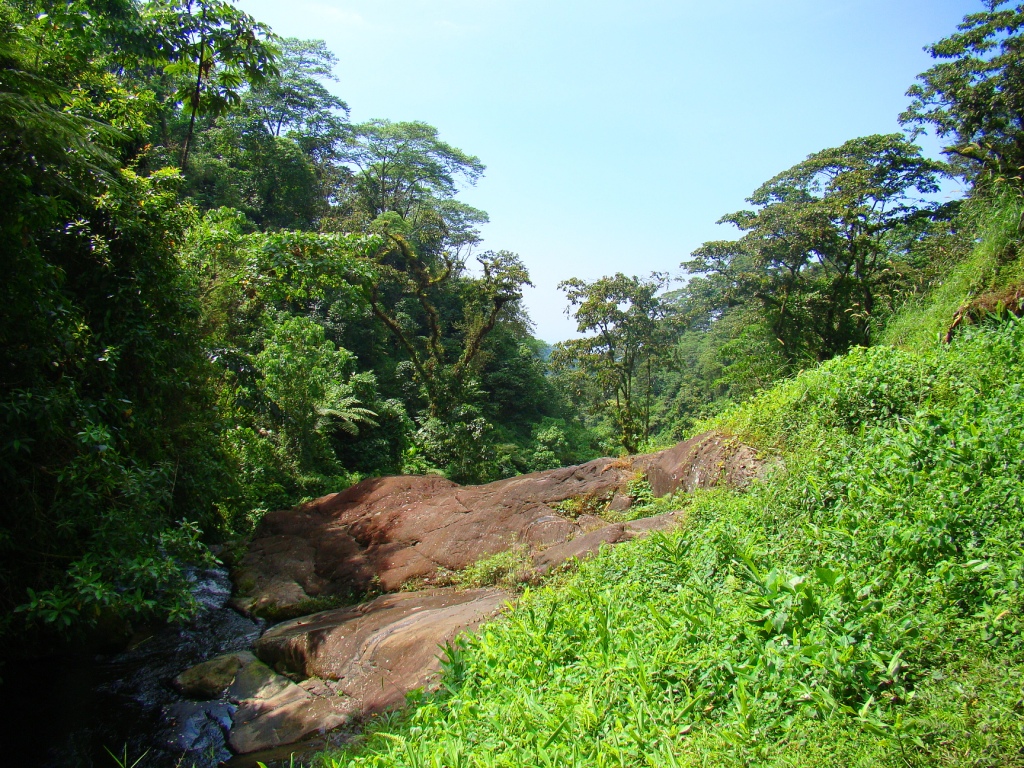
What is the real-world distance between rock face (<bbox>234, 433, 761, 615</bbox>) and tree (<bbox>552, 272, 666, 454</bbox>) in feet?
37.2

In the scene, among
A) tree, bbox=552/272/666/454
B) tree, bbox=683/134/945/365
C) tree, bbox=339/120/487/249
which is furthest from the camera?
tree, bbox=339/120/487/249

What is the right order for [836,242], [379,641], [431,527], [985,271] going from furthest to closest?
[836,242]
[431,527]
[985,271]
[379,641]

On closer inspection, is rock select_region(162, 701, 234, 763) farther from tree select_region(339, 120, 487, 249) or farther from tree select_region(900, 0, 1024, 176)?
tree select_region(339, 120, 487, 249)

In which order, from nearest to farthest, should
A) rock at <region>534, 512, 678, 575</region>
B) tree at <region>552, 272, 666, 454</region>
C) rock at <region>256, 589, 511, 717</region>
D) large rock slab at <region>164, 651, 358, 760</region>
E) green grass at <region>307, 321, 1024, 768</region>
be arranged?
green grass at <region>307, 321, 1024, 768</region>, rock at <region>256, 589, 511, 717</region>, large rock slab at <region>164, 651, 358, 760</region>, rock at <region>534, 512, 678, 575</region>, tree at <region>552, 272, 666, 454</region>

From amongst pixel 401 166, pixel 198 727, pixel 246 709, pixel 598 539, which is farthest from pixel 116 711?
pixel 401 166

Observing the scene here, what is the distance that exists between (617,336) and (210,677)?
17376mm

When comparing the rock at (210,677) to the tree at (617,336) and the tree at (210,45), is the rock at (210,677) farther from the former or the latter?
the tree at (617,336)

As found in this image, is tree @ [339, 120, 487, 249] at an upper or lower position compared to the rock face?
upper

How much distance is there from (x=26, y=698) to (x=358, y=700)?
3592 mm

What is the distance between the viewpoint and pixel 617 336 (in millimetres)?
21641

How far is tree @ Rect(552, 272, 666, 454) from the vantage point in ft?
69.4

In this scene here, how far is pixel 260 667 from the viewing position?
6902mm

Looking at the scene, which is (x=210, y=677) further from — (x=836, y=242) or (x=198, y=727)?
(x=836, y=242)

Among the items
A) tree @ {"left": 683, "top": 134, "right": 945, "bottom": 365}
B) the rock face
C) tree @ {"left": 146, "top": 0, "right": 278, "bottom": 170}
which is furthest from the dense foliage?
tree @ {"left": 683, "top": 134, "right": 945, "bottom": 365}
